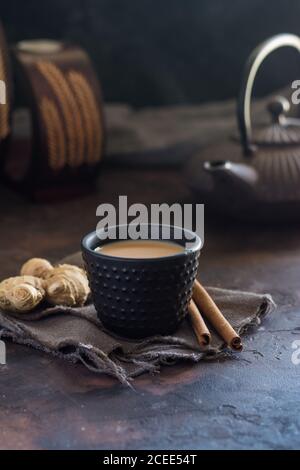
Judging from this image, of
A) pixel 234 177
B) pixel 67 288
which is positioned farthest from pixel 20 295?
pixel 234 177

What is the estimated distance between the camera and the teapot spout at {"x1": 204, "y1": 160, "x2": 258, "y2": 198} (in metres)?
1.46

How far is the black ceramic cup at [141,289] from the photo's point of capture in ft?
3.26

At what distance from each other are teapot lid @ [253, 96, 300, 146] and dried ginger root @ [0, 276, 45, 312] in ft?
2.10

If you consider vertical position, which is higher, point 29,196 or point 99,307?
point 99,307

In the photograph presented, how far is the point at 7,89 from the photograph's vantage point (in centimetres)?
171

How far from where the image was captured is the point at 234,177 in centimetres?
147

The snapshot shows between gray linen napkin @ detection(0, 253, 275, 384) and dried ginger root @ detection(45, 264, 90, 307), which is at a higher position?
dried ginger root @ detection(45, 264, 90, 307)

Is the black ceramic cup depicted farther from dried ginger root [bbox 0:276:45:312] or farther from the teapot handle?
the teapot handle

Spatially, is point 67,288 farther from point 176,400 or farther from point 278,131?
point 278,131

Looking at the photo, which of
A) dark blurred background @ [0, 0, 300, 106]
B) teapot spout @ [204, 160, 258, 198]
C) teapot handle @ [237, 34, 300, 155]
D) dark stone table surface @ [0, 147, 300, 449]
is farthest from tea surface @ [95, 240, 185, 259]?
dark blurred background @ [0, 0, 300, 106]

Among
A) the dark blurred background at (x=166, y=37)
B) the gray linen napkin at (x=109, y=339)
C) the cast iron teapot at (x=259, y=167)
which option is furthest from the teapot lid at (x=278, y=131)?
the dark blurred background at (x=166, y=37)

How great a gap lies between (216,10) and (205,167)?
83 cm
